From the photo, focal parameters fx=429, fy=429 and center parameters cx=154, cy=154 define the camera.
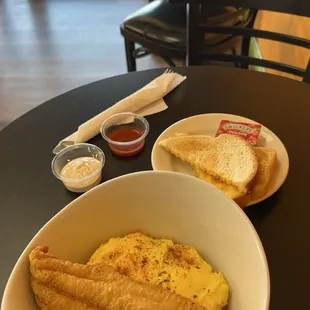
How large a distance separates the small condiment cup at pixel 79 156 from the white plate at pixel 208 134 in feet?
0.36

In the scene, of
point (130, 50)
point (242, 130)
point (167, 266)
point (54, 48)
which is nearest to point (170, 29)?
point (130, 50)

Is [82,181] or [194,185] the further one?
[82,181]

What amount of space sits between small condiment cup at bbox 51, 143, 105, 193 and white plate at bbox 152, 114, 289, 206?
111 mm

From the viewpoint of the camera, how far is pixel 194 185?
21.3 inches

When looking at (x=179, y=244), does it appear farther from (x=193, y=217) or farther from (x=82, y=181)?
(x=82, y=181)

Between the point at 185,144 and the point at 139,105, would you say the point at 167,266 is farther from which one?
the point at 139,105

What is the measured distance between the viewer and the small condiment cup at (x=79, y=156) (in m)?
0.79

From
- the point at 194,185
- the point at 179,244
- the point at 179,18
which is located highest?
the point at 194,185

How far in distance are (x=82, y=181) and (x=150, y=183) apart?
0.85ft

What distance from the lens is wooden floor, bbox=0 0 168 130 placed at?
239 cm

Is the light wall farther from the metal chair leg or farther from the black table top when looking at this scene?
the black table top

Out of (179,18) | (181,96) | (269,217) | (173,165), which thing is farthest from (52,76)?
(269,217)

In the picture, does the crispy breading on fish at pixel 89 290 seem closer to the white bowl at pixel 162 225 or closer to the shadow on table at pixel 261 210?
the white bowl at pixel 162 225

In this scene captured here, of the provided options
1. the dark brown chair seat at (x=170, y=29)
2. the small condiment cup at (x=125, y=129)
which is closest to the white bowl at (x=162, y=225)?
the small condiment cup at (x=125, y=129)
